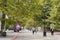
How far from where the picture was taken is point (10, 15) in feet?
134

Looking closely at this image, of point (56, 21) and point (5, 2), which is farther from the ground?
point (5, 2)

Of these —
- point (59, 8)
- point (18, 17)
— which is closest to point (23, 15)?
point (18, 17)

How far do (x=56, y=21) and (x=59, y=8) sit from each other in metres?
35.7

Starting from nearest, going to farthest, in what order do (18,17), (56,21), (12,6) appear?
(12,6) < (18,17) < (56,21)

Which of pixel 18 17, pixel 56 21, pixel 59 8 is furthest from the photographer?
pixel 56 21

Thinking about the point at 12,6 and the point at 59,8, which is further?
the point at 12,6

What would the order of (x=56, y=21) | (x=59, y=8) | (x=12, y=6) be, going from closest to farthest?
(x=59, y=8) < (x=12, y=6) < (x=56, y=21)

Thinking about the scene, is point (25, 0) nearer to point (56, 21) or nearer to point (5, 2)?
point (5, 2)

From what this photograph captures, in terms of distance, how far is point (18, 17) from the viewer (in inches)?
1679

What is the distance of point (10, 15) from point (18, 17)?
85.3 inches

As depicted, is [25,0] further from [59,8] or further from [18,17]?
[59,8]

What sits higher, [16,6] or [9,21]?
[16,6]

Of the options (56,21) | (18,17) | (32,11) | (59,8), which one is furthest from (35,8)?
(56,21)

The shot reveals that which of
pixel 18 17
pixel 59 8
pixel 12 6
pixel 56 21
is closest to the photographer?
pixel 59 8
